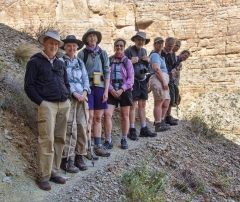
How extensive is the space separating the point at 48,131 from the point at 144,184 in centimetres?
152

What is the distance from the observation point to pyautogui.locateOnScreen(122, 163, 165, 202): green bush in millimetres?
4113

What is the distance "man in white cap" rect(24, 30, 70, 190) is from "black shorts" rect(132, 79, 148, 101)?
2471mm

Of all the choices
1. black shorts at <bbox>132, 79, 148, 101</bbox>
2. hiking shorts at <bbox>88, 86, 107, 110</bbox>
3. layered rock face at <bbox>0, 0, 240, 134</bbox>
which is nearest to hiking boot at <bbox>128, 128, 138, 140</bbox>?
black shorts at <bbox>132, 79, 148, 101</bbox>

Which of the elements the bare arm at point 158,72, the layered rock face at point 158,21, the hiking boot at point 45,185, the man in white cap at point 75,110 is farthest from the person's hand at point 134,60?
the layered rock face at point 158,21

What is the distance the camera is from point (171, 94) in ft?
25.8

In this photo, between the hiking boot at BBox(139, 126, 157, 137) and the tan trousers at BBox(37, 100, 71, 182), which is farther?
the hiking boot at BBox(139, 126, 157, 137)

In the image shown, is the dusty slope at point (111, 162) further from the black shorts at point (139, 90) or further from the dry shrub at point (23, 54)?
the black shorts at point (139, 90)

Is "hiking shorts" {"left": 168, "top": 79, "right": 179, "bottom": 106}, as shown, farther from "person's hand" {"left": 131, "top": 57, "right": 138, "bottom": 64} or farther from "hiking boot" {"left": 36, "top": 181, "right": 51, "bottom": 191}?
"hiking boot" {"left": 36, "top": 181, "right": 51, "bottom": 191}

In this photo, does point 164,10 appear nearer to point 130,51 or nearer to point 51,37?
point 130,51

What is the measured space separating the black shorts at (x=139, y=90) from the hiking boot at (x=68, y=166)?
2212 millimetres

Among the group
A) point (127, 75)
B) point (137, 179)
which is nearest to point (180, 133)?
point (127, 75)

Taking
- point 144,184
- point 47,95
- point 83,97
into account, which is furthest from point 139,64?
point 47,95

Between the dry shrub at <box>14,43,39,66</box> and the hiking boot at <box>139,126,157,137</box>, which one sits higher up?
the dry shrub at <box>14,43,39,66</box>

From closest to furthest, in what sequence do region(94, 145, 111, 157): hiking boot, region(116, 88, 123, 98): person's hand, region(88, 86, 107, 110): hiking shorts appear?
region(88, 86, 107, 110): hiking shorts < region(94, 145, 111, 157): hiking boot < region(116, 88, 123, 98): person's hand
